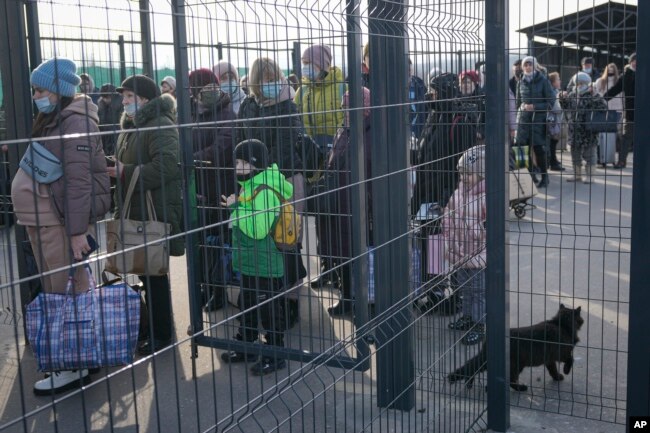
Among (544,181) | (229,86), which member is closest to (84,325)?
(229,86)

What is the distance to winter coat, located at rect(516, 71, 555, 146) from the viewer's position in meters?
4.05

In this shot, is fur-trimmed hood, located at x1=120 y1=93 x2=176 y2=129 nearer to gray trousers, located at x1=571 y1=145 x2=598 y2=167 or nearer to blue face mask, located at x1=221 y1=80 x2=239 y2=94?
blue face mask, located at x1=221 y1=80 x2=239 y2=94

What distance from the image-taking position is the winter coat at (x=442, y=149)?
3.81 metres

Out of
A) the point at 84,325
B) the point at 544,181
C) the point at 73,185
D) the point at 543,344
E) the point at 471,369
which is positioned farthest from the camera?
the point at 544,181

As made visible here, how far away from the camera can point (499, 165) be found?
404 cm

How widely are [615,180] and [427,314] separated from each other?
10899 millimetres

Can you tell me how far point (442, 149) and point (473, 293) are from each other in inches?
36.1

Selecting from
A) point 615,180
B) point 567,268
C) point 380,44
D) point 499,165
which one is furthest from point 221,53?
point 615,180

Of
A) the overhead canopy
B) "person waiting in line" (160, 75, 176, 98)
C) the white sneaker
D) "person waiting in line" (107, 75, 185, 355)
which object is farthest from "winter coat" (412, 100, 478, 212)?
"person waiting in line" (160, 75, 176, 98)

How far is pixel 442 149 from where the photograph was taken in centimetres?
385

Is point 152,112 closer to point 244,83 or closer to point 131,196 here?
point 131,196

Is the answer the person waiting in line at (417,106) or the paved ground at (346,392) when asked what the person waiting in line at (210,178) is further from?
the person waiting in line at (417,106)

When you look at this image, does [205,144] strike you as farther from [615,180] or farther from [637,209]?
[615,180]

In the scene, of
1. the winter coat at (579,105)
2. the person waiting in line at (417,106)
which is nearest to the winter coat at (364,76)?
the person waiting in line at (417,106)
